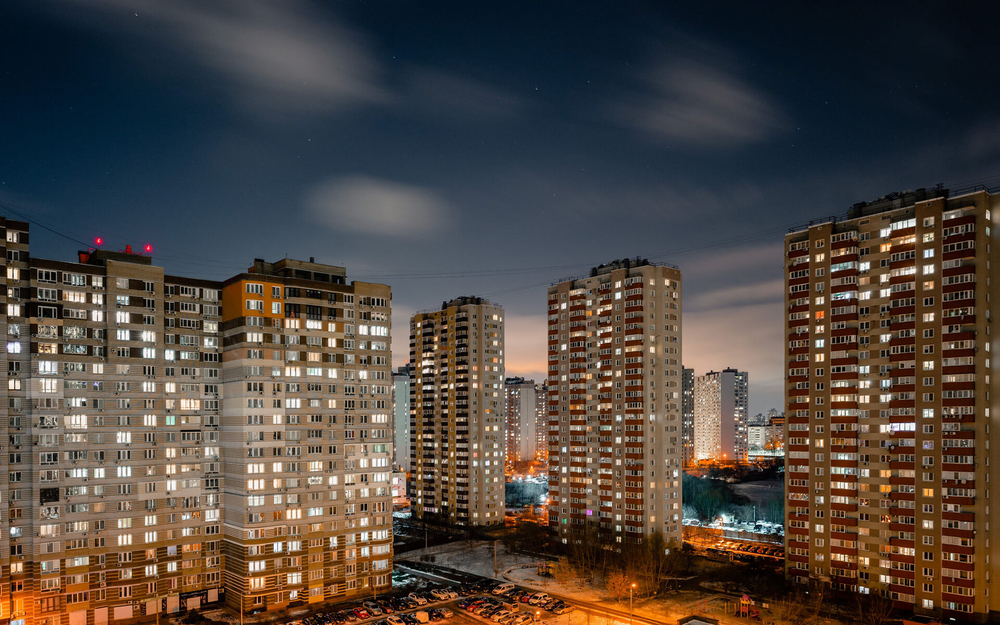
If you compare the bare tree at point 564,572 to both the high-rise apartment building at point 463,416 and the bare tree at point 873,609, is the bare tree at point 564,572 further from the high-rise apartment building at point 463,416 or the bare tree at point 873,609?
the high-rise apartment building at point 463,416

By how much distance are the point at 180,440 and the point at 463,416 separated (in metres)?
79.3

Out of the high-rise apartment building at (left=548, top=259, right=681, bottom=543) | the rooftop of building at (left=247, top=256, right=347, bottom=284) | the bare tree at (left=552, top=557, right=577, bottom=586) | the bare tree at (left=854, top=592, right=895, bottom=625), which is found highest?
the rooftop of building at (left=247, top=256, right=347, bottom=284)

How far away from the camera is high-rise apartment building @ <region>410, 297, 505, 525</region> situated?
156 metres

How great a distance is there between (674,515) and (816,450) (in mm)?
33889

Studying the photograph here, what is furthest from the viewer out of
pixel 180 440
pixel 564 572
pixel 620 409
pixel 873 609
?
pixel 620 409

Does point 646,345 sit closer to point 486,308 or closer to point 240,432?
point 486,308

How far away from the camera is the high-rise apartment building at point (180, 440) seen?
78.4 metres

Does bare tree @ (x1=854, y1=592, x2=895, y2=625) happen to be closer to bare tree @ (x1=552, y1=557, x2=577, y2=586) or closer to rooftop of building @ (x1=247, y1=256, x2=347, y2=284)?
bare tree @ (x1=552, y1=557, x2=577, y2=586)

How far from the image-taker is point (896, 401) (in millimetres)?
87312

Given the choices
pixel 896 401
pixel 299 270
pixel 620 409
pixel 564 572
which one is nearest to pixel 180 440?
pixel 299 270

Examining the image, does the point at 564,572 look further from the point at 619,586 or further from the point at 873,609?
the point at 873,609

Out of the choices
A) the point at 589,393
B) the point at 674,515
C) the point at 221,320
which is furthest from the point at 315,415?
the point at 674,515

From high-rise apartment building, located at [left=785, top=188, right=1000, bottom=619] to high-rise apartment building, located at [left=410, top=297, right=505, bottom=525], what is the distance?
77071 millimetres

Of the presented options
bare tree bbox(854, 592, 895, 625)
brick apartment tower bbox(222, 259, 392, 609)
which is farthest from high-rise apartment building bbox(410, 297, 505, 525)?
bare tree bbox(854, 592, 895, 625)
